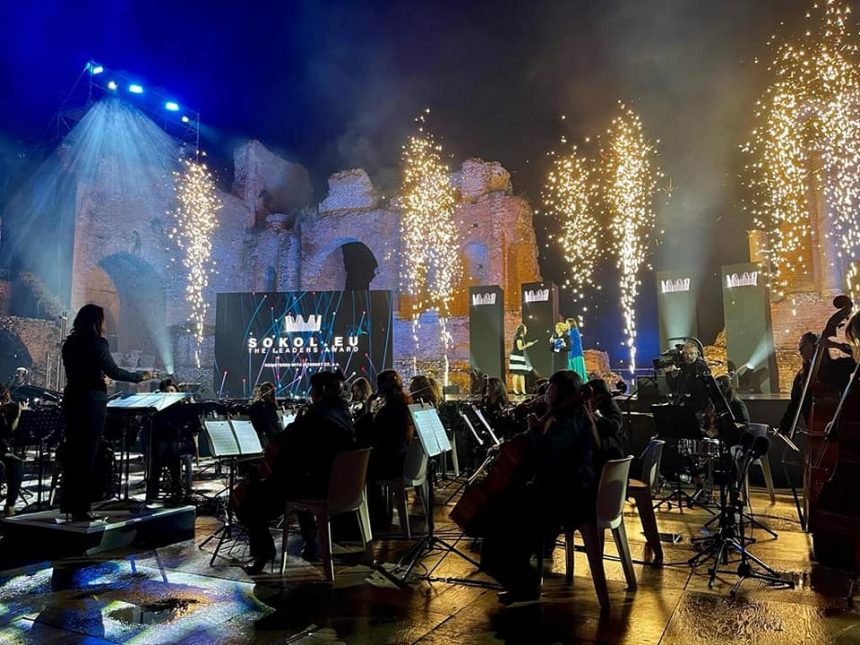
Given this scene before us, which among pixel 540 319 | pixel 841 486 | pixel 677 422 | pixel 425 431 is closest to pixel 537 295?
pixel 540 319

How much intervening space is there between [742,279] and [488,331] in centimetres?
687

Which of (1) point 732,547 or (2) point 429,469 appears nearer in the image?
(1) point 732,547

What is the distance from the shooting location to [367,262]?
3038cm

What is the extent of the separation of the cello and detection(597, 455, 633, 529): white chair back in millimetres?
1433

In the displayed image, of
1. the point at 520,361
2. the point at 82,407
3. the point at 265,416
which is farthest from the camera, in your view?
the point at 520,361

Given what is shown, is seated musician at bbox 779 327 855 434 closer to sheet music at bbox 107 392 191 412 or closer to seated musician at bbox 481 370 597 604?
seated musician at bbox 481 370 597 604

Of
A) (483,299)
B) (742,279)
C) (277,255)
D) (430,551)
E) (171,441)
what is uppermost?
(277,255)

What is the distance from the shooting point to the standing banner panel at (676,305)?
1470cm

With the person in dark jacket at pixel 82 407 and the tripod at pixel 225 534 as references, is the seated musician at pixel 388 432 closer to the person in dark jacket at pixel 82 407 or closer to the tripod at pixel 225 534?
the tripod at pixel 225 534

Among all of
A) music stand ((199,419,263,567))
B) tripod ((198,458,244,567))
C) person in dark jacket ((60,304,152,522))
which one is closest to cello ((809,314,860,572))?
tripod ((198,458,244,567))

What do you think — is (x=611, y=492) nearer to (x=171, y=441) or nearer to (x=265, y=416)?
(x=265, y=416)

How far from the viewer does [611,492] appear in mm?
3504

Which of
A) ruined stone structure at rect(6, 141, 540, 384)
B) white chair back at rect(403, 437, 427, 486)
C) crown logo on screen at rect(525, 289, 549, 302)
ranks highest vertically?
ruined stone structure at rect(6, 141, 540, 384)

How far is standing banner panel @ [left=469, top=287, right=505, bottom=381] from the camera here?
57.0 feet
